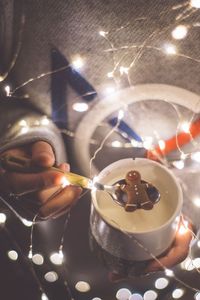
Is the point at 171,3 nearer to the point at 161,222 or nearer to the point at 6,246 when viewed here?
the point at 161,222

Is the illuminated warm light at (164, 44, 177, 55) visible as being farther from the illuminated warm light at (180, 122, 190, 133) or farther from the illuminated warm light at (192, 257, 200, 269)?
the illuminated warm light at (192, 257, 200, 269)

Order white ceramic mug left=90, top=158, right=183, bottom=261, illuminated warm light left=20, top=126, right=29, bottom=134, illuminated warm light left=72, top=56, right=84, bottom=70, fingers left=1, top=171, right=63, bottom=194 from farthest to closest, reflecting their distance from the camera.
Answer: illuminated warm light left=72, top=56, right=84, bottom=70 < illuminated warm light left=20, top=126, right=29, bottom=134 < fingers left=1, top=171, right=63, bottom=194 < white ceramic mug left=90, top=158, right=183, bottom=261

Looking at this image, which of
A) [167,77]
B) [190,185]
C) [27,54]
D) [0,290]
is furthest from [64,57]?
[0,290]

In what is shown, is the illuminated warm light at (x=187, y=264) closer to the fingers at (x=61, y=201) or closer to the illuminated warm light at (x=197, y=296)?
the illuminated warm light at (x=197, y=296)

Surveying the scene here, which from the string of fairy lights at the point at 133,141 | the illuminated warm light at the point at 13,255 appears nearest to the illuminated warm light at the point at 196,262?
the string of fairy lights at the point at 133,141

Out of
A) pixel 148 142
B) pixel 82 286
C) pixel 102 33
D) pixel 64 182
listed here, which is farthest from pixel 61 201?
pixel 102 33

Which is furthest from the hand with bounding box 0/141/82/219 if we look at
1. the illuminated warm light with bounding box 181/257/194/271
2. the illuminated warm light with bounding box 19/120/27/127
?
the illuminated warm light with bounding box 181/257/194/271

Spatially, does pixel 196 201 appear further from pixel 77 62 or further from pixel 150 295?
pixel 77 62
